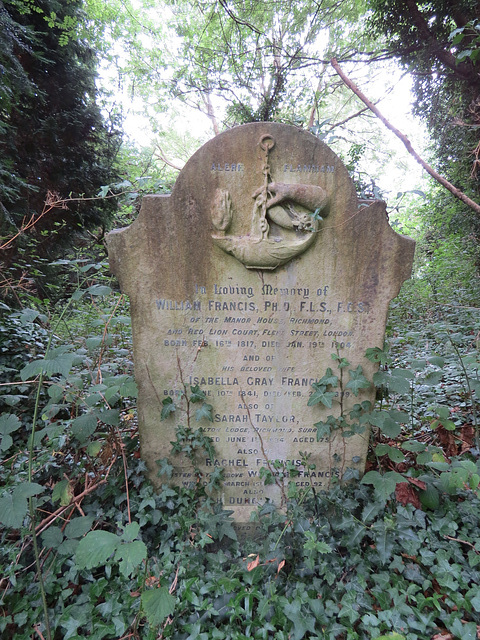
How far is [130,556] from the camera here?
1.48 meters

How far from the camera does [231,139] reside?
2.17m

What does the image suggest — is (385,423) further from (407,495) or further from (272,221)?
(272,221)

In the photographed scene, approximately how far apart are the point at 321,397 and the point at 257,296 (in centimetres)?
87

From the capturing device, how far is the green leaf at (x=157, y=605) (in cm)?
142

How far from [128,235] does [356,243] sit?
1.61 m

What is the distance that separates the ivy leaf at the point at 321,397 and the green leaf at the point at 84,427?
1503mm

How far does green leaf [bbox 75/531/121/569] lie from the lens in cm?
147

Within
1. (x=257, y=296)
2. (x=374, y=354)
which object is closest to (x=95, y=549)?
(x=257, y=296)

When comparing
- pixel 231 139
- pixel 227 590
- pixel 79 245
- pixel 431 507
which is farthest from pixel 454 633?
pixel 79 245

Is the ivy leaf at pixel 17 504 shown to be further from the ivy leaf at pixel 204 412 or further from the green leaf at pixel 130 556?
the ivy leaf at pixel 204 412

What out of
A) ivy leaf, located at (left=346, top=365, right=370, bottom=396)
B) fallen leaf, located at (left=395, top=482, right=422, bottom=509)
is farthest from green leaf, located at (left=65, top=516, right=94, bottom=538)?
fallen leaf, located at (left=395, top=482, right=422, bottom=509)

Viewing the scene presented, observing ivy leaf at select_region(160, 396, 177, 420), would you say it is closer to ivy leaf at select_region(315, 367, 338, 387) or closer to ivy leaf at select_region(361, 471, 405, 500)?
ivy leaf at select_region(315, 367, 338, 387)

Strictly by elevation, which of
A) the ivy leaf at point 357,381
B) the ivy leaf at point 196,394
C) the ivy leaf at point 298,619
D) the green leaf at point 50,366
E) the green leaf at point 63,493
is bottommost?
the ivy leaf at point 298,619

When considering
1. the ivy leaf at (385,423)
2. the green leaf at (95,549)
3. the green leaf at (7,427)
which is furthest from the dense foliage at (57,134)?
the ivy leaf at (385,423)
